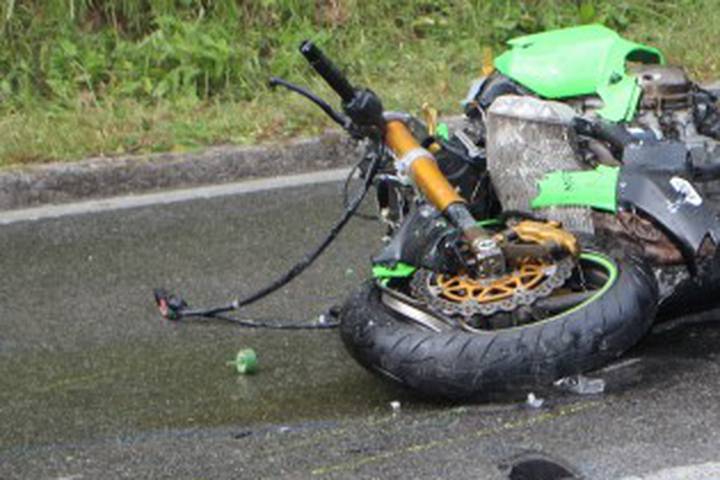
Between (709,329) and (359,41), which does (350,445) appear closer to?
(709,329)

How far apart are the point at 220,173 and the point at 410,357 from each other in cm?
347

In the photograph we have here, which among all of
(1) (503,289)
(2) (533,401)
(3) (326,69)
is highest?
(3) (326,69)

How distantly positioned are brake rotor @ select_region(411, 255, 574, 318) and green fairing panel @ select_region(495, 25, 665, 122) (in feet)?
2.12

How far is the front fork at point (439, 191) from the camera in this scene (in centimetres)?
507

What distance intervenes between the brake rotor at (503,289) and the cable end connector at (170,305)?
1.42 metres

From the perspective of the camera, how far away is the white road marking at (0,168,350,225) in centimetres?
788

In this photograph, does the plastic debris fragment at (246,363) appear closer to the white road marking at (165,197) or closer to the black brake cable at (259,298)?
the black brake cable at (259,298)

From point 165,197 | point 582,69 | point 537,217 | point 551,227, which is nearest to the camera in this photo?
point 551,227

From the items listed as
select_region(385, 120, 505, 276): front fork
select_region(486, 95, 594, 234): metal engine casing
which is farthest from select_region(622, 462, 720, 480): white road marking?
select_region(486, 95, 594, 234): metal engine casing

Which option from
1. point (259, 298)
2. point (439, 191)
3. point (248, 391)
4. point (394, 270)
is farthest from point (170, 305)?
point (439, 191)

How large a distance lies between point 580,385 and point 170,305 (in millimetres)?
1894

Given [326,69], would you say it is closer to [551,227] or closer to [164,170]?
[551,227]

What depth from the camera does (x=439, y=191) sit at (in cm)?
532

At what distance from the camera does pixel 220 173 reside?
833cm
